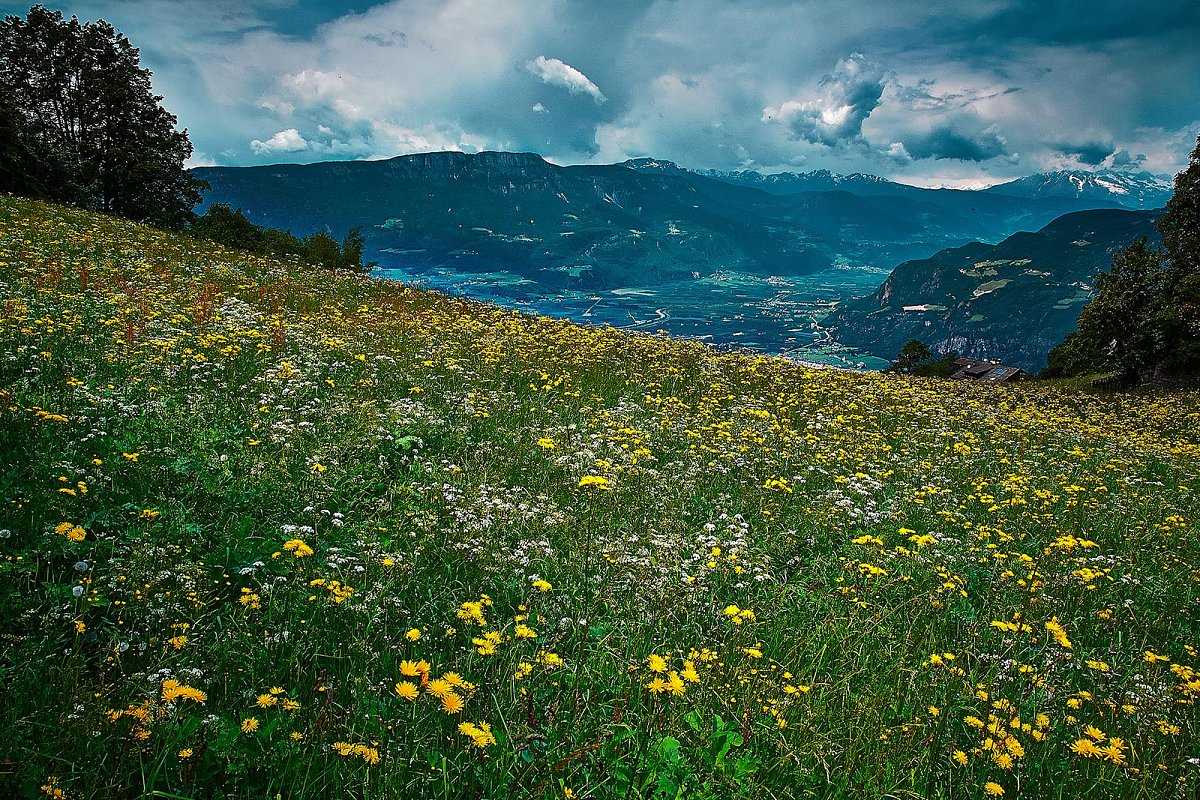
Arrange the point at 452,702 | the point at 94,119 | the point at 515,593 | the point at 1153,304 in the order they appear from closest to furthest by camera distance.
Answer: the point at 452,702, the point at 515,593, the point at 1153,304, the point at 94,119

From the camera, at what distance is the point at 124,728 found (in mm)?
2555

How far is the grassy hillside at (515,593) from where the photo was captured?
2.85 m

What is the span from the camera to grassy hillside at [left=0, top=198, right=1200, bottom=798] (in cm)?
285

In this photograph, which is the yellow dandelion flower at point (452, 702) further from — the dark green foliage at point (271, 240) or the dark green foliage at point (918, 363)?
the dark green foliage at point (918, 363)

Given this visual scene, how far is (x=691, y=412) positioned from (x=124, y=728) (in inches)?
375

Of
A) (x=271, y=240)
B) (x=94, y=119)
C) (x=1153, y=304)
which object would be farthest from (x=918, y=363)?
(x=94, y=119)

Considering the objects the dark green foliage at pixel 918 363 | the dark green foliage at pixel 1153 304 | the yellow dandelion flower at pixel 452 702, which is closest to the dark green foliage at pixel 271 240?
the yellow dandelion flower at pixel 452 702

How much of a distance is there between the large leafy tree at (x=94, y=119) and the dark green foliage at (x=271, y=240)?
4.17m

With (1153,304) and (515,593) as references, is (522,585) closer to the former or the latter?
(515,593)

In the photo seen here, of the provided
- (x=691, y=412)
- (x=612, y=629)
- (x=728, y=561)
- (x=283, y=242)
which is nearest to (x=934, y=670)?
(x=728, y=561)

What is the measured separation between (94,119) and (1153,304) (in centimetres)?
6870

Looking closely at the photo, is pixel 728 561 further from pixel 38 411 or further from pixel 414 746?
pixel 38 411

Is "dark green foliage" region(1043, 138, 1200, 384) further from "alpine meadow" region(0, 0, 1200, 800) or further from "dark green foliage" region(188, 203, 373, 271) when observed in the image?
"dark green foliage" region(188, 203, 373, 271)

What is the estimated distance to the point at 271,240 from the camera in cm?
5250
